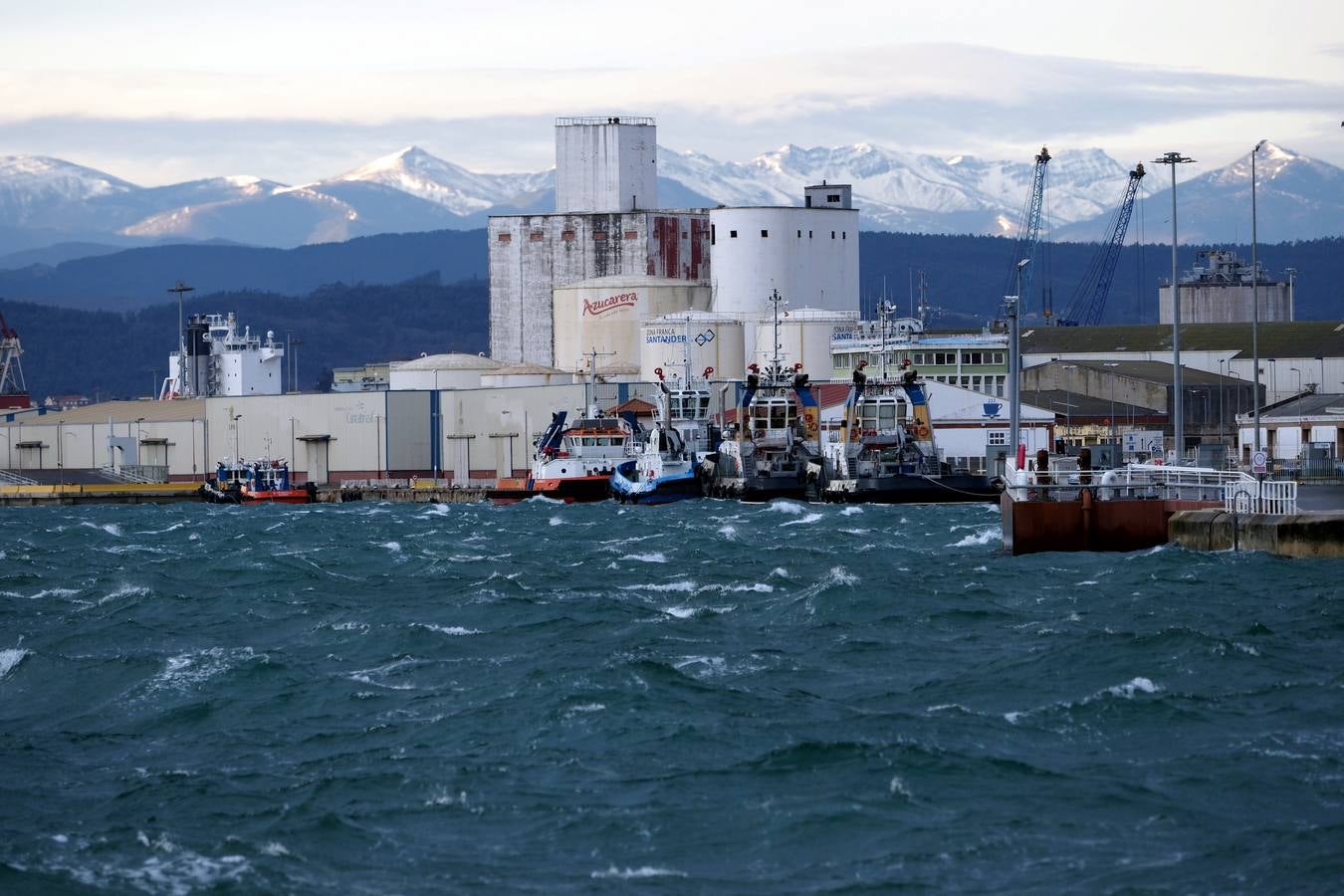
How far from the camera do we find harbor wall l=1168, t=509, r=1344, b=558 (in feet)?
128

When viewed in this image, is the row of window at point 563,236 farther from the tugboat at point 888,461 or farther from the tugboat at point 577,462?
the tugboat at point 888,461

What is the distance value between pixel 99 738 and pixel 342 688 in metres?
3.39

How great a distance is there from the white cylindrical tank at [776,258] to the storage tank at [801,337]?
7.34 feet

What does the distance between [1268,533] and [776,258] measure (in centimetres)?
7046

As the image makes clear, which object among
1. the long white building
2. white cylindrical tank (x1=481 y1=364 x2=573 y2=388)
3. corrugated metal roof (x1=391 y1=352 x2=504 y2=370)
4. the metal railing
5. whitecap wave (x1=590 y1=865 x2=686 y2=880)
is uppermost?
the long white building

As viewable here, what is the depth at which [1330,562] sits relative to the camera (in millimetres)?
38156

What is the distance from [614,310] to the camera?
4331 inches

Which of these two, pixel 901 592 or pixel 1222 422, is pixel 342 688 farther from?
pixel 1222 422

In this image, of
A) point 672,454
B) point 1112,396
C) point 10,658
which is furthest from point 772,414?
point 10,658

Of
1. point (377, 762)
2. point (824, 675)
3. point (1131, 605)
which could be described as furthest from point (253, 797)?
point (1131, 605)

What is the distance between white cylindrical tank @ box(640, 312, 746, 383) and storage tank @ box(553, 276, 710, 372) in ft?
11.7

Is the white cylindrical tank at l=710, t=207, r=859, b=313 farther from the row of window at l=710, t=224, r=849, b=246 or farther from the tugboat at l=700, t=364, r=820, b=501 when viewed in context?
the tugboat at l=700, t=364, r=820, b=501

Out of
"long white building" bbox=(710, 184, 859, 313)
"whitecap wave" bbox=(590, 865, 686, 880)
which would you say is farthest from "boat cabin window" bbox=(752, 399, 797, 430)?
"whitecap wave" bbox=(590, 865, 686, 880)

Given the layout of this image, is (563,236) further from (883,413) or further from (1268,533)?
(1268,533)
